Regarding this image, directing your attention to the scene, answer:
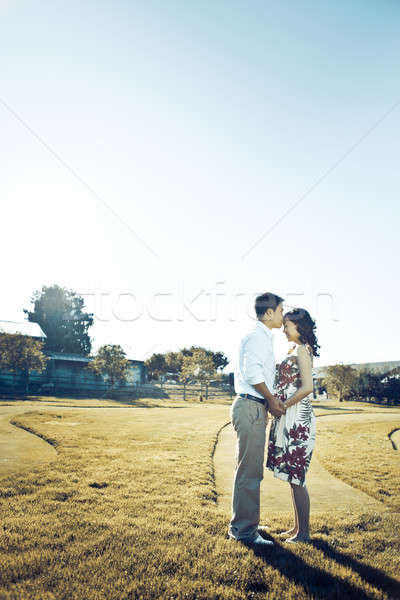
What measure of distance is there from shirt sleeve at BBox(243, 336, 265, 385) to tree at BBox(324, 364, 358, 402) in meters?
39.6

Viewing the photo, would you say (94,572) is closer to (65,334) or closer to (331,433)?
(331,433)

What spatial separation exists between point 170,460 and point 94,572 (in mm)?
4185

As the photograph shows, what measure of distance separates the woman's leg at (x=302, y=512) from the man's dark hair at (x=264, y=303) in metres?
1.81

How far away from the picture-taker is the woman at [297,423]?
140 inches

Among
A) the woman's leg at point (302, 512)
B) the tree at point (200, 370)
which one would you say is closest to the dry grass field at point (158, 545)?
the woman's leg at point (302, 512)

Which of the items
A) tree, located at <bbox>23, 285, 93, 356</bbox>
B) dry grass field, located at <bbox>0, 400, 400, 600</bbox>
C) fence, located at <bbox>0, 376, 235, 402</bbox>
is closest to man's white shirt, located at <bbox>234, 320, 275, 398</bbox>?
dry grass field, located at <bbox>0, 400, 400, 600</bbox>

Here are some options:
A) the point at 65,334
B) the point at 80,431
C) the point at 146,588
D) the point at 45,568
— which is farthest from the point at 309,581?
the point at 65,334

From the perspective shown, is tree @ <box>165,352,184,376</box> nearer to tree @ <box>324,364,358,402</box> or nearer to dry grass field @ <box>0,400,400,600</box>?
tree @ <box>324,364,358,402</box>

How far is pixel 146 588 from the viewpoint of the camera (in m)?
2.56

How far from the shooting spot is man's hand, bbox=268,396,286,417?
11.7ft

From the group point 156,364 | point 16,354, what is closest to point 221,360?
point 156,364

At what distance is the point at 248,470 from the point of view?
11.5 ft

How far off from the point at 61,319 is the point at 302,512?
65185mm

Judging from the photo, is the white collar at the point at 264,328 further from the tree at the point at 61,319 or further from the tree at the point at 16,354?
the tree at the point at 61,319
